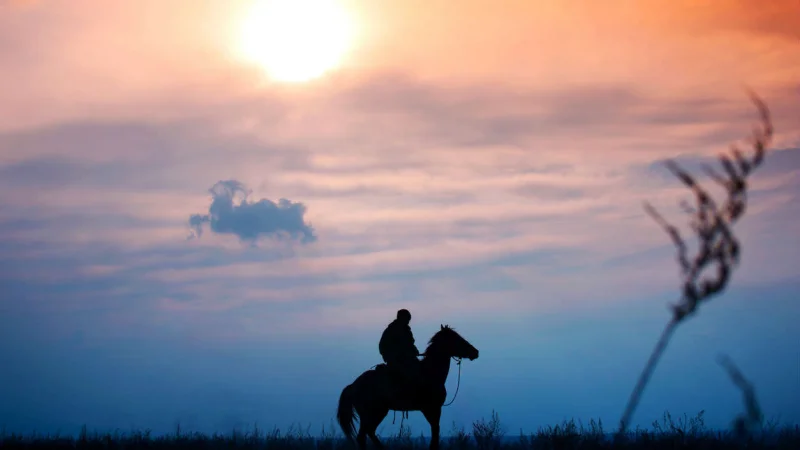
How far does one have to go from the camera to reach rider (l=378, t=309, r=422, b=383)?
50.8 feet

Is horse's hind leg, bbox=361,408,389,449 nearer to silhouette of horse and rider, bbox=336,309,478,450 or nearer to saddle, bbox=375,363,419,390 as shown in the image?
silhouette of horse and rider, bbox=336,309,478,450

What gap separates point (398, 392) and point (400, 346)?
1033 mm

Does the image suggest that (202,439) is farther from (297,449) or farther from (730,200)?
(730,200)

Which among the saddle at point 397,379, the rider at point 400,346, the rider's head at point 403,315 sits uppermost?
the rider's head at point 403,315

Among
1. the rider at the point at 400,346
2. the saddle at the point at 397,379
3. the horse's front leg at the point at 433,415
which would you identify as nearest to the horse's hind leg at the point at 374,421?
the saddle at the point at 397,379

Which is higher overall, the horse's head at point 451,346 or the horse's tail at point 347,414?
the horse's head at point 451,346

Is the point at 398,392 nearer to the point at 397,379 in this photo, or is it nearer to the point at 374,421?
the point at 397,379

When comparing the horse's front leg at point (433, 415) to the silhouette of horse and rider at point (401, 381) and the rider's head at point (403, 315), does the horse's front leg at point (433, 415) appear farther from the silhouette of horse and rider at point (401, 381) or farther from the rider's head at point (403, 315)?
the rider's head at point (403, 315)

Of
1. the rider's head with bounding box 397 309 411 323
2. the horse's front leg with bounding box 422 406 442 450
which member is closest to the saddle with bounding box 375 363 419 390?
the horse's front leg with bounding box 422 406 442 450

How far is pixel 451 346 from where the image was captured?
1636 centimetres


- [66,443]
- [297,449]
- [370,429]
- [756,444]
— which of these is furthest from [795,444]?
[66,443]

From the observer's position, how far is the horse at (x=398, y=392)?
52.2ft

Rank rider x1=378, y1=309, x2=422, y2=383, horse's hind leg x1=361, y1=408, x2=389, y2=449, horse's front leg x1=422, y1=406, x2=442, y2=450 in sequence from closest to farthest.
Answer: rider x1=378, y1=309, x2=422, y2=383
horse's front leg x1=422, y1=406, x2=442, y2=450
horse's hind leg x1=361, y1=408, x2=389, y2=449

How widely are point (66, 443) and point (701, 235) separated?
1759 centimetres
